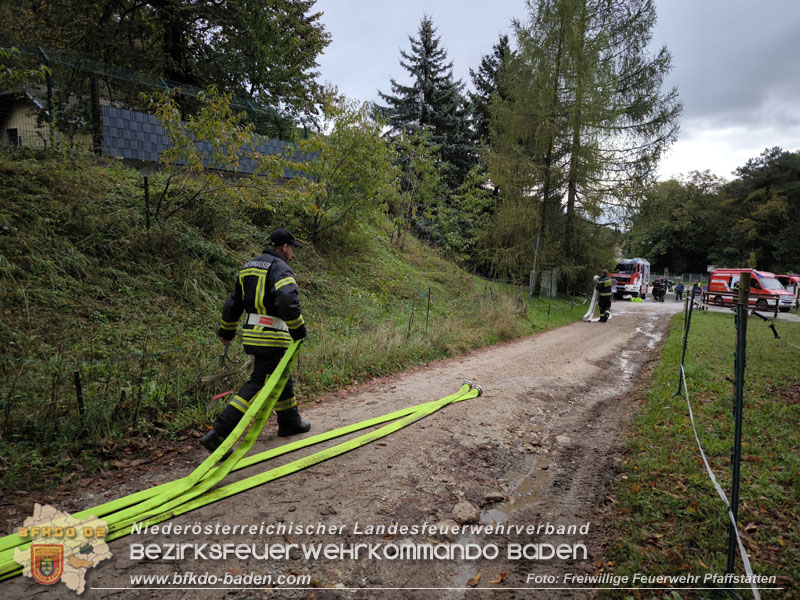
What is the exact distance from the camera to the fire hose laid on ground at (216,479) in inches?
109

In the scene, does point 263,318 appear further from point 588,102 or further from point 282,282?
point 588,102

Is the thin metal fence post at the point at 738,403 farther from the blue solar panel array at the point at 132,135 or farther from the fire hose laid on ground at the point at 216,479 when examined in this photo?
the blue solar panel array at the point at 132,135

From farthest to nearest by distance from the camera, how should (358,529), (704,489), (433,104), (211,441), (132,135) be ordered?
(433,104)
(132,135)
(211,441)
(704,489)
(358,529)

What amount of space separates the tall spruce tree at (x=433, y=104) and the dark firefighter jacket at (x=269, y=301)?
73.9 feet

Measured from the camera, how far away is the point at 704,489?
11.4 feet

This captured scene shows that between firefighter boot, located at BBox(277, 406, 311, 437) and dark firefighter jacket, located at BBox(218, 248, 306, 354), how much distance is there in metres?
0.81

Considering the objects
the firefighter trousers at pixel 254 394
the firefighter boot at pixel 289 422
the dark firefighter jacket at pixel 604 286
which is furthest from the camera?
the dark firefighter jacket at pixel 604 286

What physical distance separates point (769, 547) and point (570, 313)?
53.1ft

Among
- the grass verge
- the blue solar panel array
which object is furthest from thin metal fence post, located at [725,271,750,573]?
the blue solar panel array

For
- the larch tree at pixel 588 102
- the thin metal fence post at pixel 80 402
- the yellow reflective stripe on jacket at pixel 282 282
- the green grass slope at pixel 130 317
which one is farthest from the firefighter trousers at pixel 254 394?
the larch tree at pixel 588 102

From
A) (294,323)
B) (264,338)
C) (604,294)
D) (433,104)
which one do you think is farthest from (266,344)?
(433,104)

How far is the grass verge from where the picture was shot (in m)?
2.67

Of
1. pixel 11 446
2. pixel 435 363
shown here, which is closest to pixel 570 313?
pixel 435 363

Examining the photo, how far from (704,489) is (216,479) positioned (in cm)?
419
